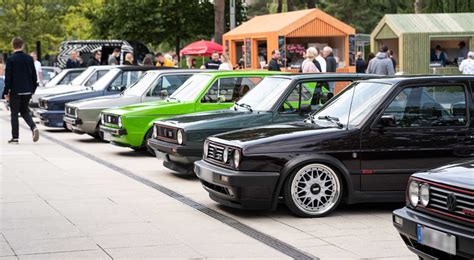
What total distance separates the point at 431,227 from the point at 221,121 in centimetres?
593

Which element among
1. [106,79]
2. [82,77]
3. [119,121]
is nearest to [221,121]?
[119,121]

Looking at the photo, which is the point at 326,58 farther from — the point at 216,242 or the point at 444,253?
the point at 444,253

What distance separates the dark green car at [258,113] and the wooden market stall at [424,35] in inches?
741

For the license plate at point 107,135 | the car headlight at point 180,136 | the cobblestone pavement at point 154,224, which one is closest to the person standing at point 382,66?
the license plate at point 107,135

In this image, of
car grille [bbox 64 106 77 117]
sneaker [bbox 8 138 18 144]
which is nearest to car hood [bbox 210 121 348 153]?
car grille [bbox 64 106 77 117]

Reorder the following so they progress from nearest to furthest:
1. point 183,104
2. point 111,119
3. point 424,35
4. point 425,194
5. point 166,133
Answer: point 425,194 < point 166,133 < point 183,104 < point 111,119 < point 424,35

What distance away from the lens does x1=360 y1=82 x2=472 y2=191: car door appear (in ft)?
31.0

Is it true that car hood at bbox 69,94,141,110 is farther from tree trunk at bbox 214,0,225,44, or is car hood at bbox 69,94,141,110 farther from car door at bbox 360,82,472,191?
tree trunk at bbox 214,0,225,44

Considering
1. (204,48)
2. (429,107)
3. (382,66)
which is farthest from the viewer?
(204,48)

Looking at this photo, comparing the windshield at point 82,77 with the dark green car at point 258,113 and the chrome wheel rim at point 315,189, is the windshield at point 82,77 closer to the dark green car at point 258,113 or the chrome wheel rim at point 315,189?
the dark green car at point 258,113

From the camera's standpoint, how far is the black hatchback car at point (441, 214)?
19.3 feet

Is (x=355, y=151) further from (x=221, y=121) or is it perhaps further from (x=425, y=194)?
(x=425, y=194)

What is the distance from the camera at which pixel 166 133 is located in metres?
12.6

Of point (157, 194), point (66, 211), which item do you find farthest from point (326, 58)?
point (66, 211)
